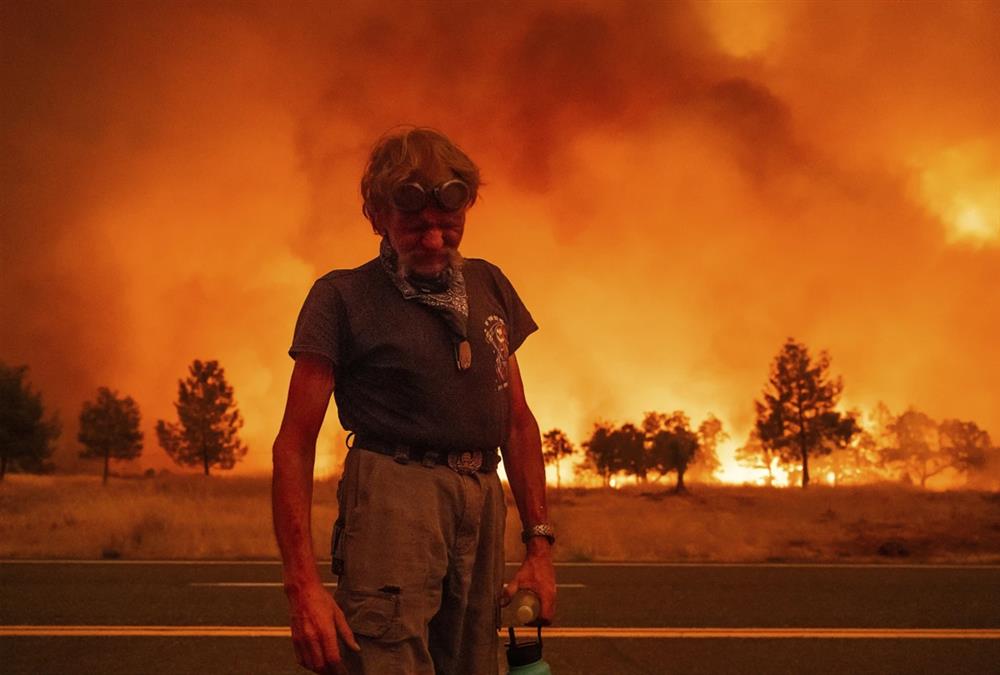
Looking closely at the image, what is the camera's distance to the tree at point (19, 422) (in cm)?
5459

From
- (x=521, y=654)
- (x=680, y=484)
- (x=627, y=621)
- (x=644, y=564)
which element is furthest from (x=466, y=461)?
(x=680, y=484)

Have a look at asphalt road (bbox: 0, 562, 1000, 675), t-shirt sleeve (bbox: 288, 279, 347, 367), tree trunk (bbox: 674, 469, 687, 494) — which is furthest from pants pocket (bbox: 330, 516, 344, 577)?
tree trunk (bbox: 674, 469, 687, 494)

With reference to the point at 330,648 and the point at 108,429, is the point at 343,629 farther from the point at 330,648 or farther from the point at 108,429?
the point at 108,429

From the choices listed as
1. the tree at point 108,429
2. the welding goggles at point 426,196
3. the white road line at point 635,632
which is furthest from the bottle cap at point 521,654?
the tree at point 108,429

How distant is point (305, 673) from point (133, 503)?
21.8m

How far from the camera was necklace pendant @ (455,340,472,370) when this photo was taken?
9.00ft

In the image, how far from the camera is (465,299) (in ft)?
9.33

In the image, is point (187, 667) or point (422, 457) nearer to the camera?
point (422, 457)

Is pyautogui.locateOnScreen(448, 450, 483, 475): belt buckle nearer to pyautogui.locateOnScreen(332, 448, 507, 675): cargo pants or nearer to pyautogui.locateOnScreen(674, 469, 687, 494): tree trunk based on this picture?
pyautogui.locateOnScreen(332, 448, 507, 675): cargo pants

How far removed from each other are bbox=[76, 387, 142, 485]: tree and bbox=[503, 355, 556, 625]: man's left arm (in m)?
68.1

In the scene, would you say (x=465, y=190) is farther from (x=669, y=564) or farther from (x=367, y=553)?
(x=669, y=564)

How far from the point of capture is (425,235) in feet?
9.09

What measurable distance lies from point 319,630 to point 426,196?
42.1 inches

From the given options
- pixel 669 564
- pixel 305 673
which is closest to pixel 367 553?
pixel 305 673
